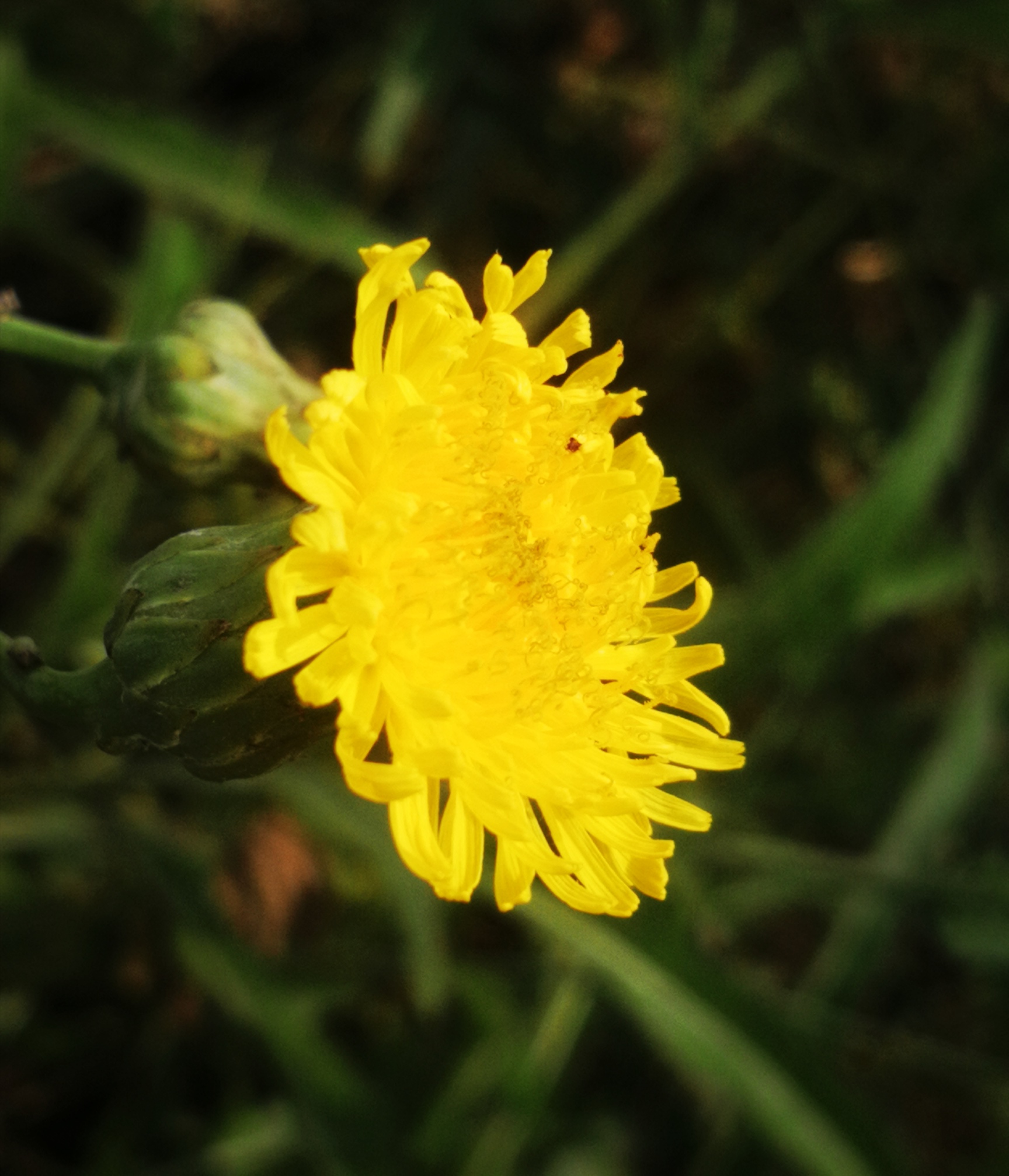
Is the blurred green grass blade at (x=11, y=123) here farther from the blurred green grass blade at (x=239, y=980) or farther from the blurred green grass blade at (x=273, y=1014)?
the blurred green grass blade at (x=273, y=1014)

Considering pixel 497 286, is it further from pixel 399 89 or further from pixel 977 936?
pixel 977 936

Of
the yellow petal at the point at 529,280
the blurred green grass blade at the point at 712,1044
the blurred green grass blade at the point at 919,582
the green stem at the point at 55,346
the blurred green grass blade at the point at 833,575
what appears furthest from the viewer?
the blurred green grass blade at the point at 919,582

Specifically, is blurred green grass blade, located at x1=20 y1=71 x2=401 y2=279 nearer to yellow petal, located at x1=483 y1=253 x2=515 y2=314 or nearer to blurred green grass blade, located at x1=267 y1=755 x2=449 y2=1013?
blurred green grass blade, located at x1=267 y1=755 x2=449 y2=1013

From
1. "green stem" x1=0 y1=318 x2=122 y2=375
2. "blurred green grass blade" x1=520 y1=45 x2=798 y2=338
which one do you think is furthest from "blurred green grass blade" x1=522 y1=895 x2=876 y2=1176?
"blurred green grass blade" x1=520 y1=45 x2=798 y2=338

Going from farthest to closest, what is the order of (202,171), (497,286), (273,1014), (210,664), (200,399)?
1. (202,171)
2. (273,1014)
3. (200,399)
4. (497,286)
5. (210,664)

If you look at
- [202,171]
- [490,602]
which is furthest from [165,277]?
[490,602]

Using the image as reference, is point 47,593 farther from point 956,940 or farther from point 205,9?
point 956,940

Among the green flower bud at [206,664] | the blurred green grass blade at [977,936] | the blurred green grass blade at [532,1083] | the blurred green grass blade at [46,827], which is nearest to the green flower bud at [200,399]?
the green flower bud at [206,664]
